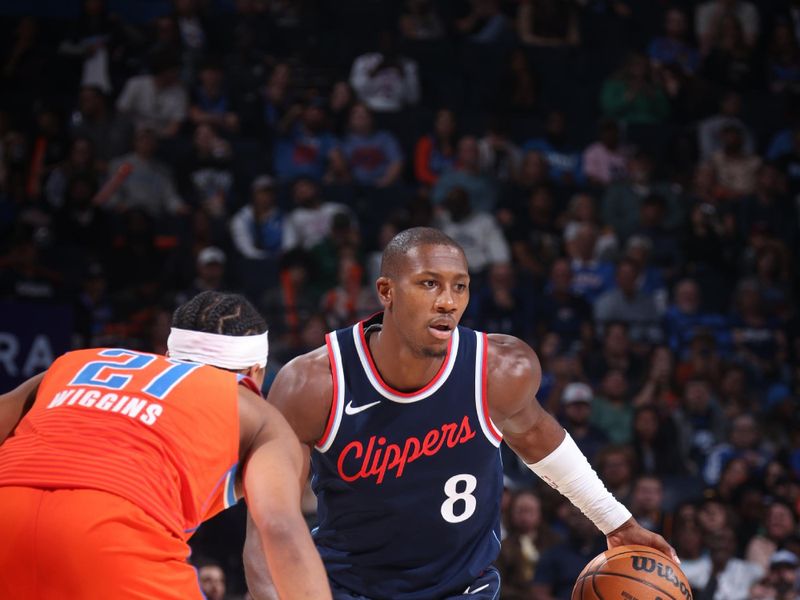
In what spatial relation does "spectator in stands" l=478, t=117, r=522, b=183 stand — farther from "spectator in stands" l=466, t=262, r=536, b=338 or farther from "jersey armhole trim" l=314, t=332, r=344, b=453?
"jersey armhole trim" l=314, t=332, r=344, b=453

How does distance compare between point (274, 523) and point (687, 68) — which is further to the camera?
point (687, 68)

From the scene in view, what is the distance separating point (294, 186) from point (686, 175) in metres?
3.88

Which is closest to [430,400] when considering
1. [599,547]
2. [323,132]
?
[599,547]

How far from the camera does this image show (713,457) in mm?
9039

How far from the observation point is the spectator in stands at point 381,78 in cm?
1125

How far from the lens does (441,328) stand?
152 inches

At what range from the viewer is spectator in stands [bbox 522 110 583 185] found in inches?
449

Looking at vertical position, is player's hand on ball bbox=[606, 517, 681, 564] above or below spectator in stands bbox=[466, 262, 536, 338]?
below

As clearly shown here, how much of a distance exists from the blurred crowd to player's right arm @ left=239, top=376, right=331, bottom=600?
14.8ft

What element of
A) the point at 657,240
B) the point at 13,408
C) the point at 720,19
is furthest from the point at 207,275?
the point at 720,19

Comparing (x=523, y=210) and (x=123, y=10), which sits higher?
(x=123, y=10)

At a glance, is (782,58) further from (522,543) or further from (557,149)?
(522,543)

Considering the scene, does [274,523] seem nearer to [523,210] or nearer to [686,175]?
[523,210]

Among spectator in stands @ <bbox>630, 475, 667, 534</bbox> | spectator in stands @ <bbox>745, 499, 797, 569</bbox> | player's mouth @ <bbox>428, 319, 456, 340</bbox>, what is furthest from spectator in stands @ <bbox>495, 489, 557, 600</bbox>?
player's mouth @ <bbox>428, 319, 456, 340</bbox>
